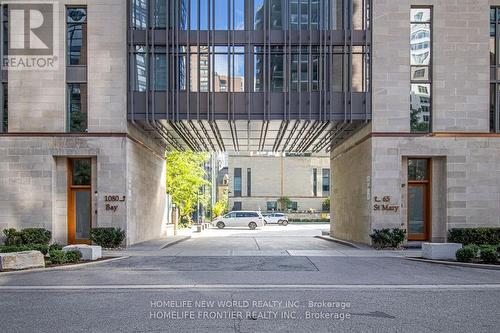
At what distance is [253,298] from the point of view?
33.4ft

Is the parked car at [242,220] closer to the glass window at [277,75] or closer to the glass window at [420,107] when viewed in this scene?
the glass window at [277,75]

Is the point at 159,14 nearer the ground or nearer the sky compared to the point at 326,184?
nearer the sky

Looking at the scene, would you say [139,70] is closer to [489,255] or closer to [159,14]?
[159,14]

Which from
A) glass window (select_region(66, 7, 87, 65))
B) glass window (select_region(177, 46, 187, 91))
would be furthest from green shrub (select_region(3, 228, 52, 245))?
glass window (select_region(177, 46, 187, 91))

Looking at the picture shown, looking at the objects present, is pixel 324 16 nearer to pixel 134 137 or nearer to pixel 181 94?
pixel 181 94

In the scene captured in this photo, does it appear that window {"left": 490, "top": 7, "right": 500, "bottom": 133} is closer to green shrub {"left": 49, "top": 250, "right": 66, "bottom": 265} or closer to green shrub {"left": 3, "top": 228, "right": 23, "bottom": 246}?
green shrub {"left": 49, "top": 250, "right": 66, "bottom": 265}

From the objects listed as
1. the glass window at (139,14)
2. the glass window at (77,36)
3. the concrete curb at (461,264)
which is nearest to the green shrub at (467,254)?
the concrete curb at (461,264)

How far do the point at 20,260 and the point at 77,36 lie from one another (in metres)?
11.6

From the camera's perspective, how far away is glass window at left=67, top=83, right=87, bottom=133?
21.5 metres

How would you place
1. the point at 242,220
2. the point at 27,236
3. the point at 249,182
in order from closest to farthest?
1. the point at 27,236
2. the point at 242,220
3. the point at 249,182

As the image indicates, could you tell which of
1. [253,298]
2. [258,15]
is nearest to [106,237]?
[253,298]

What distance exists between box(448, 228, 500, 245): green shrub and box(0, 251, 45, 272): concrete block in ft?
53.7

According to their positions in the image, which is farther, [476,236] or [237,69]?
[237,69]

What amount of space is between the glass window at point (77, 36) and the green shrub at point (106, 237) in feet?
24.9
